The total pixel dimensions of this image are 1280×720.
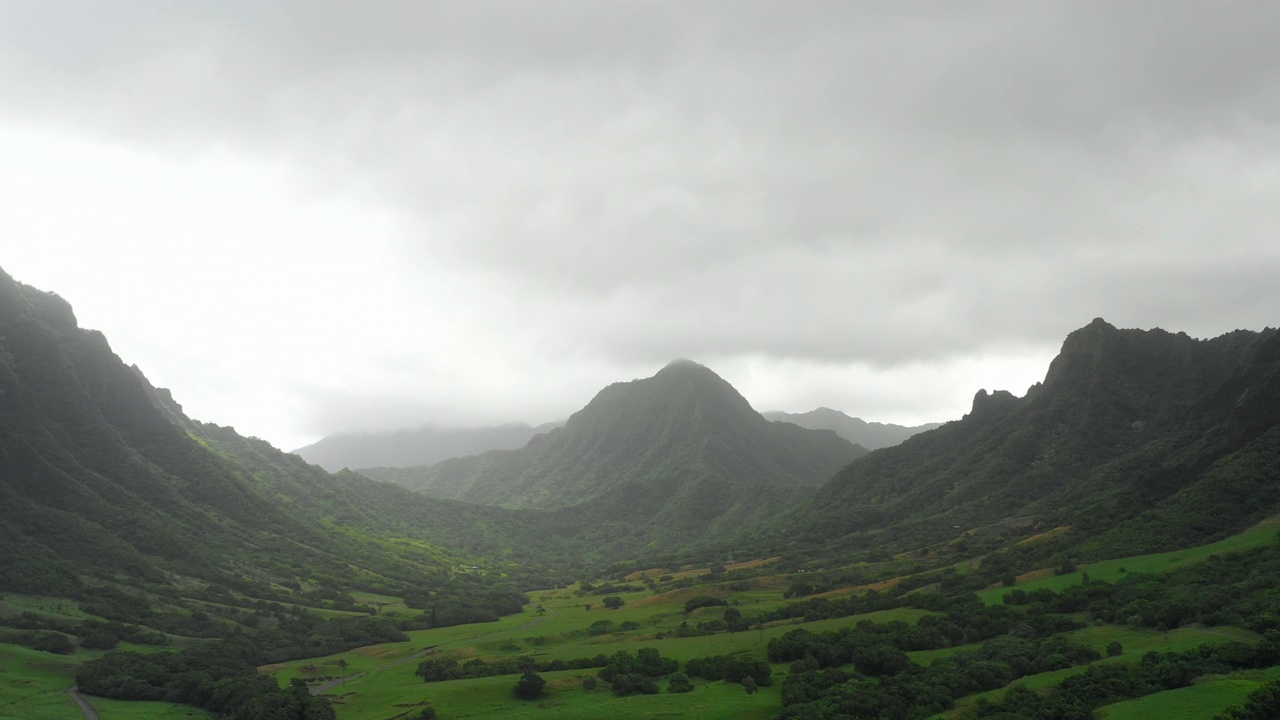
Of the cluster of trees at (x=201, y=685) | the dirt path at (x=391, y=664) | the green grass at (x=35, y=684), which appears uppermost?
the green grass at (x=35, y=684)

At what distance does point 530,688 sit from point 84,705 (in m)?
47.7

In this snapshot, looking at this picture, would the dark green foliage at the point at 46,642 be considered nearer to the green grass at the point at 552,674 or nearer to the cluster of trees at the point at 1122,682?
the green grass at the point at 552,674

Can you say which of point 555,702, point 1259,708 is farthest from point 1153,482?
point 555,702

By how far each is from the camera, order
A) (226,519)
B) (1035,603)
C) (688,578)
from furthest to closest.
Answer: (226,519) → (688,578) → (1035,603)

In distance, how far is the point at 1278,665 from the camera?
55250 millimetres

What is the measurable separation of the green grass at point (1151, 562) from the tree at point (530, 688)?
6305 cm

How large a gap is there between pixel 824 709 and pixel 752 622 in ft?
161

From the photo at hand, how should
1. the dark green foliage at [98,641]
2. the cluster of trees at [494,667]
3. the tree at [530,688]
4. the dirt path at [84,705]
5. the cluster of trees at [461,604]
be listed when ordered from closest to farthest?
the dirt path at [84,705], the tree at [530,688], the cluster of trees at [494,667], the dark green foliage at [98,641], the cluster of trees at [461,604]

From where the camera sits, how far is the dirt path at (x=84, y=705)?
75.1 metres

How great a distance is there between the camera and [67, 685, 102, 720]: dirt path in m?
75.1

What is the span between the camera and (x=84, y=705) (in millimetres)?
79125

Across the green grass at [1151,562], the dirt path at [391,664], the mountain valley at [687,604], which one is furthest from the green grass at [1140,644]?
the dirt path at [391,664]

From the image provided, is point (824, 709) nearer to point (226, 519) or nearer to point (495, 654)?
A: point (495, 654)

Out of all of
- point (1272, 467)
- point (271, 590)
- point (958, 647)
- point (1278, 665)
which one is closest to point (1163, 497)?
point (1272, 467)
